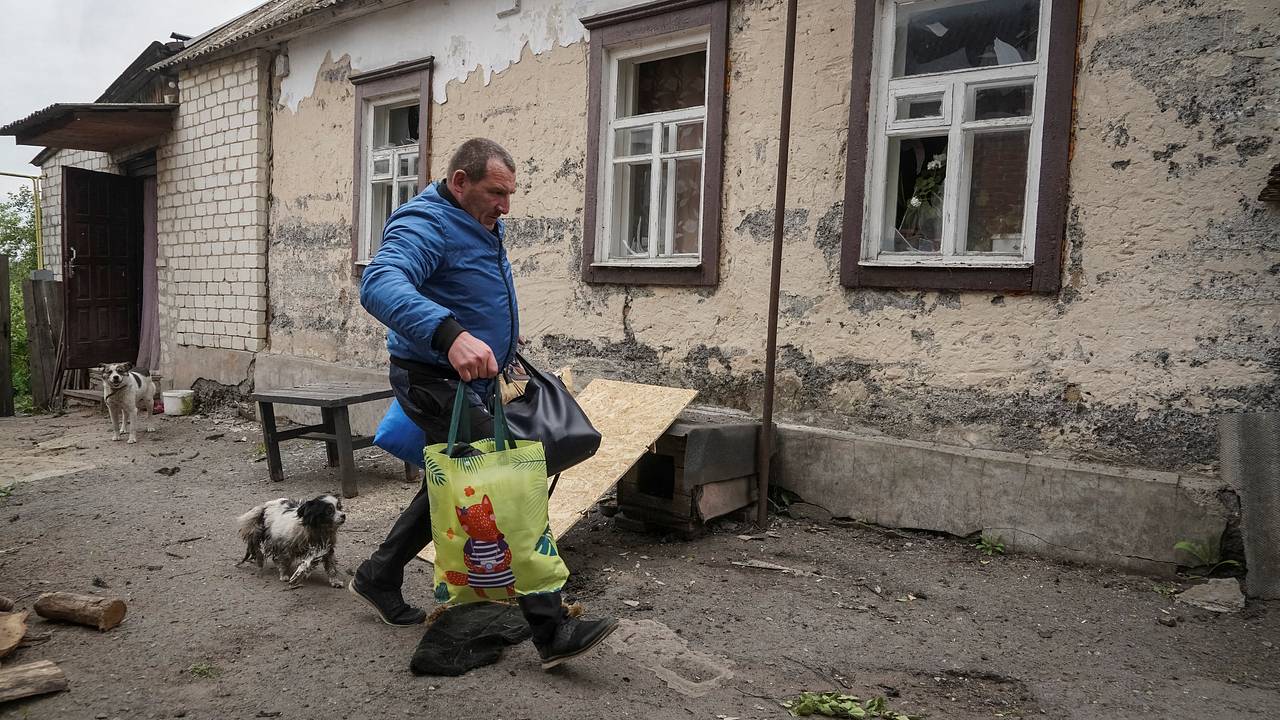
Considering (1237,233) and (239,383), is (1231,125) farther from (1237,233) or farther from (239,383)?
(239,383)

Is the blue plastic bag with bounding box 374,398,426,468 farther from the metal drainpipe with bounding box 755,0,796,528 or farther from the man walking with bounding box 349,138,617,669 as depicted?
the metal drainpipe with bounding box 755,0,796,528

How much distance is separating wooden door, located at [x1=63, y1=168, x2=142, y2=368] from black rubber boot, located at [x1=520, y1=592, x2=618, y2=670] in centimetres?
1051

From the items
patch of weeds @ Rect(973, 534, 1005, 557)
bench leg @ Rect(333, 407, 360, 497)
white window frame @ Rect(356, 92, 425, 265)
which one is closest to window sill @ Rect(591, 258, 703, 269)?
bench leg @ Rect(333, 407, 360, 497)

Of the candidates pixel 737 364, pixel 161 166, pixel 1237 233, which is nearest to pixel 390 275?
pixel 737 364

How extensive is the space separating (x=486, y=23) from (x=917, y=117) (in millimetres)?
3901

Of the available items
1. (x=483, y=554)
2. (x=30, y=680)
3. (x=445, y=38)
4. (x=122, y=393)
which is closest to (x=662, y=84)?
(x=445, y=38)

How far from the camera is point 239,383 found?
9430 mm

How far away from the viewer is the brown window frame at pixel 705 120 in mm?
5516

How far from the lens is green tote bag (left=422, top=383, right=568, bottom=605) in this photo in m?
2.56

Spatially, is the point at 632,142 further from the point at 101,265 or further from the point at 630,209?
the point at 101,265

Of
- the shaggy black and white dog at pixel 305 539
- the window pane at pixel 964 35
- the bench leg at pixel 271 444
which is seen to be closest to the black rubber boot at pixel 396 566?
the shaggy black and white dog at pixel 305 539

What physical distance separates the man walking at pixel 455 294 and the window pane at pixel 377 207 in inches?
225

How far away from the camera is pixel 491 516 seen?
101 inches

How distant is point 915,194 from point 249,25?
8179 millimetres
